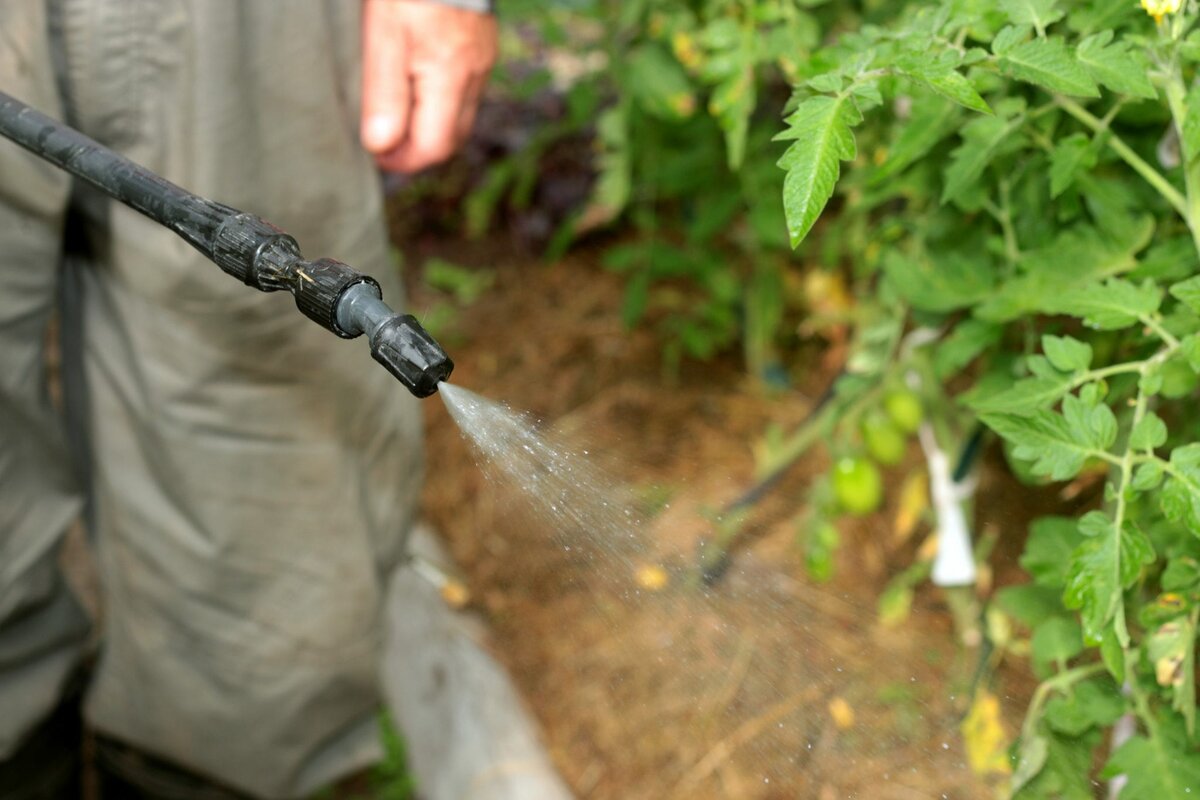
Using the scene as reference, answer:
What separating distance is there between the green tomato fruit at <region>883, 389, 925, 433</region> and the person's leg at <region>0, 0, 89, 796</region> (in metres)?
1.20

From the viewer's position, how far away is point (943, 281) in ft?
4.59

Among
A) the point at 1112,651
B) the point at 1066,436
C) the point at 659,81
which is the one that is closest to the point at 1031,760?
the point at 1112,651

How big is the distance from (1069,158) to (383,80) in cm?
92

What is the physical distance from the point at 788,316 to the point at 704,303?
0.21 m

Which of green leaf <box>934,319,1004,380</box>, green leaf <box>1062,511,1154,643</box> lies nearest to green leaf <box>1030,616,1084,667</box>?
green leaf <box>1062,511,1154,643</box>

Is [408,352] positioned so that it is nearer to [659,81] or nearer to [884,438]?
[884,438]

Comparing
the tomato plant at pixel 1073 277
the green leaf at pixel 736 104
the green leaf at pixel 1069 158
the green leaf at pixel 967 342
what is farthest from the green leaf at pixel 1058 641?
the green leaf at pixel 736 104

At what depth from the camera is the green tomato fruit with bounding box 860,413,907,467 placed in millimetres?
1784

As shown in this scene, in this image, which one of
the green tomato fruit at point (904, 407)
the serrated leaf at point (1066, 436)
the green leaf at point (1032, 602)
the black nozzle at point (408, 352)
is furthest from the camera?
the green tomato fruit at point (904, 407)

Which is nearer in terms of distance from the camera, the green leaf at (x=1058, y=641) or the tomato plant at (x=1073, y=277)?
the tomato plant at (x=1073, y=277)

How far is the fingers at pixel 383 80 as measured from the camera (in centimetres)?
161

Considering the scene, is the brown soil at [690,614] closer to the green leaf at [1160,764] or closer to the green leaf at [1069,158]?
the green leaf at [1160,764]

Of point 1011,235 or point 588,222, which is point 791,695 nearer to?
point 1011,235

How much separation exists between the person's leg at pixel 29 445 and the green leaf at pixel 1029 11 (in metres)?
1.07
